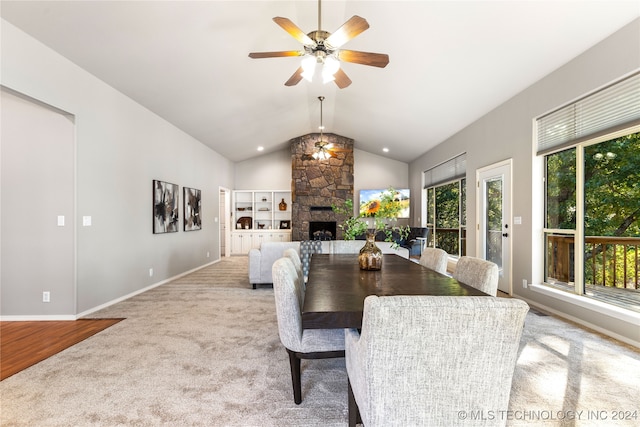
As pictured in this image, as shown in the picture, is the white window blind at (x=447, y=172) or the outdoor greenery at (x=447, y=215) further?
the outdoor greenery at (x=447, y=215)

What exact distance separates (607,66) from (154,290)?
586 cm

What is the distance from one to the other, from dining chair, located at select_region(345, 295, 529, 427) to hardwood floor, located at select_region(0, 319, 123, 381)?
2.66 metres

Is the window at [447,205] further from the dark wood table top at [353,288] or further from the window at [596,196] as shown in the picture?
the dark wood table top at [353,288]

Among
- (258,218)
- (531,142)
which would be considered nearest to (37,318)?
(531,142)

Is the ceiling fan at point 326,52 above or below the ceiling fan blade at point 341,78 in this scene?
above

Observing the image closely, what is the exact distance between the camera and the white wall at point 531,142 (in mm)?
2607

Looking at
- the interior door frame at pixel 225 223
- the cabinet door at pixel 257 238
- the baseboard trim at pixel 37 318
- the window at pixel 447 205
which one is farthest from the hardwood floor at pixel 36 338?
the window at pixel 447 205

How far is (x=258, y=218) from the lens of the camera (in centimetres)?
923

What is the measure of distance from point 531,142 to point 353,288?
3393mm

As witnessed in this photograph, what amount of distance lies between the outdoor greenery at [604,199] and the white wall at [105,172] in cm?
532

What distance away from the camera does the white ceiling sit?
265cm

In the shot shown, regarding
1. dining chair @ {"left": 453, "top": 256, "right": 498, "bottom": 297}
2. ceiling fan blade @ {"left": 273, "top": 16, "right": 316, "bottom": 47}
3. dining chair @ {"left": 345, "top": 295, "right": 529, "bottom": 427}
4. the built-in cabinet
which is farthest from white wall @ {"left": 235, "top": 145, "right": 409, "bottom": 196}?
dining chair @ {"left": 345, "top": 295, "right": 529, "bottom": 427}

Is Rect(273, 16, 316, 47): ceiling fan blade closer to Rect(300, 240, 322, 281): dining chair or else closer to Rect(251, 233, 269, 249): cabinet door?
Rect(300, 240, 322, 281): dining chair

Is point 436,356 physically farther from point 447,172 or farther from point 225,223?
point 225,223
